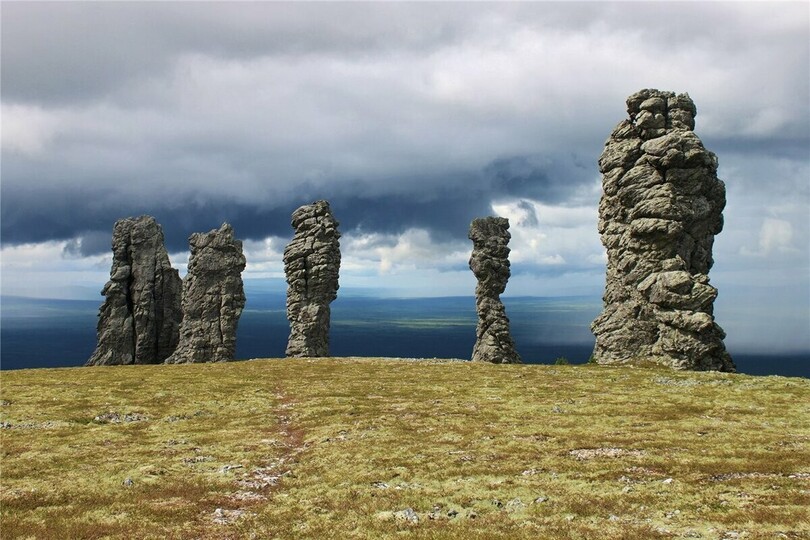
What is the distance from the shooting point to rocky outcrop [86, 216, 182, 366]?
11106 centimetres

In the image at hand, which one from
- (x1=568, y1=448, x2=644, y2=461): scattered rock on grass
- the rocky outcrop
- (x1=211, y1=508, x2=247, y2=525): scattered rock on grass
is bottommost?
(x1=211, y1=508, x2=247, y2=525): scattered rock on grass

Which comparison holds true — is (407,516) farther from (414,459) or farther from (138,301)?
(138,301)

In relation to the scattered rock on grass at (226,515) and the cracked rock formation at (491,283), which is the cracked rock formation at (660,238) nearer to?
the cracked rock formation at (491,283)

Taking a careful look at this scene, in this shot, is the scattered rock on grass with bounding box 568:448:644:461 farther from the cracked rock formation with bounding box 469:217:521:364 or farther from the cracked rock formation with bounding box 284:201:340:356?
the cracked rock formation with bounding box 284:201:340:356

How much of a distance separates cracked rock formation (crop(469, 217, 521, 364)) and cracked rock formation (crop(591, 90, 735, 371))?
16.2 metres

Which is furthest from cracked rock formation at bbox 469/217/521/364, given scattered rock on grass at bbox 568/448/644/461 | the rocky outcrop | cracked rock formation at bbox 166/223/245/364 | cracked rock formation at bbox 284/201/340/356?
scattered rock on grass at bbox 568/448/644/461

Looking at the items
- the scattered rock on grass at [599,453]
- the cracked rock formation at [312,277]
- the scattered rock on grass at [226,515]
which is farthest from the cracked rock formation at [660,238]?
the scattered rock on grass at [226,515]

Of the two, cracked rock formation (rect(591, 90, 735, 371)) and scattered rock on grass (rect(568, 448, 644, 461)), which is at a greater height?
cracked rock formation (rect(591, 90, 735, 371))

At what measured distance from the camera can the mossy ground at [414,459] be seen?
23297mm

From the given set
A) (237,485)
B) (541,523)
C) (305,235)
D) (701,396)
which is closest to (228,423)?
(237,485)

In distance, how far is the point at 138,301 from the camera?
112 metres

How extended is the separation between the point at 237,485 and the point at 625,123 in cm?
7950

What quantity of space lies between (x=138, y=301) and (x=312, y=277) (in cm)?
3497

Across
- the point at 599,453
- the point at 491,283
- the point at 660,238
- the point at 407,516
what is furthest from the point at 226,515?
the point at 491,283
